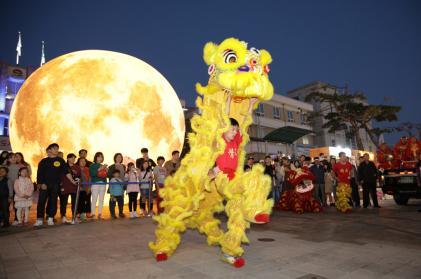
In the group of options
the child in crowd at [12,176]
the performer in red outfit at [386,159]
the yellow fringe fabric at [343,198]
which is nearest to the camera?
the child in crowd at [12,176]

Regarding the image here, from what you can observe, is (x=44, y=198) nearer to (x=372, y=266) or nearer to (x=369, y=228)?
(x=372, y=266)

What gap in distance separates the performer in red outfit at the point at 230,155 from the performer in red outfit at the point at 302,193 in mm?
5803

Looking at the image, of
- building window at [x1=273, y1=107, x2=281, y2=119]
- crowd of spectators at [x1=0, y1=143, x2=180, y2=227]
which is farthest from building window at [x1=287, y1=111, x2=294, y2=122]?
crowd of spectators at [x1=0, y1=143, x2=180, y2=227]

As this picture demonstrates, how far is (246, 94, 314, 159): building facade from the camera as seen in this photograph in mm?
31170

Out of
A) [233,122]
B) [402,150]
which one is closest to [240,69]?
[233,122]

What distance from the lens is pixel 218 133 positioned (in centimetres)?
391

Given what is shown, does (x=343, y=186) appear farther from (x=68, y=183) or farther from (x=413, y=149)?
(x=68, y=183)

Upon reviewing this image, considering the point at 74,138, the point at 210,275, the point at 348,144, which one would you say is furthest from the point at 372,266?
the point at 348,144

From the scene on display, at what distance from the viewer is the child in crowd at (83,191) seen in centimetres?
760

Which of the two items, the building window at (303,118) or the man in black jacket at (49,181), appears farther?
the building window at (303,118)

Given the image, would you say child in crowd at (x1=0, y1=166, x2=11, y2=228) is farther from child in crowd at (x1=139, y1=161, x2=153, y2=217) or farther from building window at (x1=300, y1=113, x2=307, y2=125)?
building window at (x1=300, y1=113, x2=307, y2=125)

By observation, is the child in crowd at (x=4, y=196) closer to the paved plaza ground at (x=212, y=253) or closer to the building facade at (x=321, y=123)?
the paved plaza ground at (x=212, y=253)

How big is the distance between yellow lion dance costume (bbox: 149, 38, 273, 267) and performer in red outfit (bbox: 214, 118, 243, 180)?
0.07 meters

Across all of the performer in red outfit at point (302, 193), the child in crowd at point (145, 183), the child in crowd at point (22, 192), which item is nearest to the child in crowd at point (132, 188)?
the child in crowd at point (145, 183)
